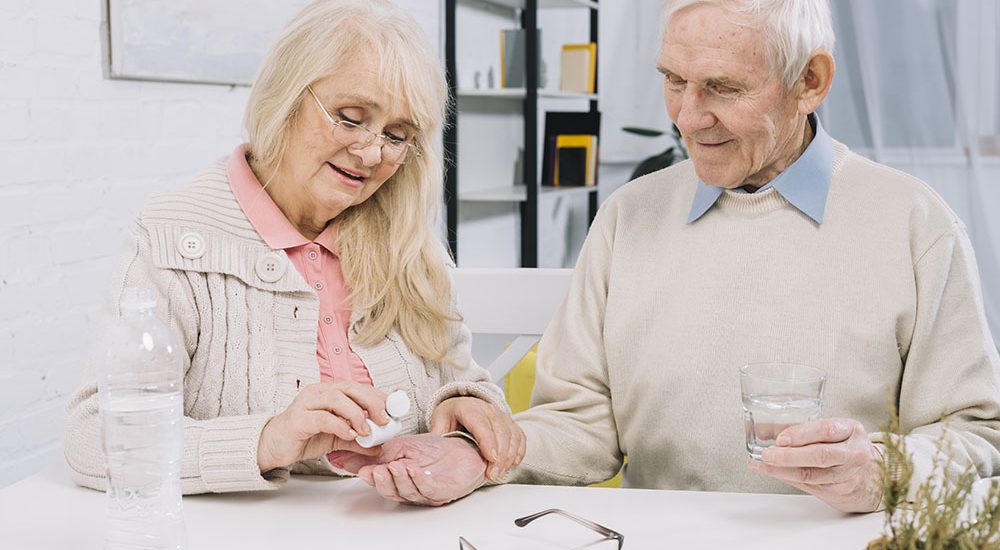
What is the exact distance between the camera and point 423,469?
4.16 feet

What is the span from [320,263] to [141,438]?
1.53 ft

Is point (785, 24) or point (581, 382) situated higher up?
point (785, 24)

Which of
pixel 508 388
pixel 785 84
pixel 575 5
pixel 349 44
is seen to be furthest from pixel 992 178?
pixel 349 44

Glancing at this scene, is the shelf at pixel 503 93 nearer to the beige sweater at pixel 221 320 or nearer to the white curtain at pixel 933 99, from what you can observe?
the white curtain at pixel 933 99

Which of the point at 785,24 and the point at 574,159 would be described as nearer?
the point at 785,24

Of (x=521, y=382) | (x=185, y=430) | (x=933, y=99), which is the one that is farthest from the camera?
(x=933, y=99)

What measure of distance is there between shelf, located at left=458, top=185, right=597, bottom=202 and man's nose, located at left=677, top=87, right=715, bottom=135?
113 inches

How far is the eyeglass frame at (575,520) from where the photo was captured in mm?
1114

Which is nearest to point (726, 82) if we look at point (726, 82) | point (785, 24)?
point (726, 82)

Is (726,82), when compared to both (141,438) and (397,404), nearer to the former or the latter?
(397,404)

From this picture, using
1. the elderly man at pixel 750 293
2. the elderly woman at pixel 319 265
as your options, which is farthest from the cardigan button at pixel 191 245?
the elderly man at pixel 750 293

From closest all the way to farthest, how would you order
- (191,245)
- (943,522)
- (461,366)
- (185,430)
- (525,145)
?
(943,522) → (185,430) → (191,245) → (461,366) → (525,145)

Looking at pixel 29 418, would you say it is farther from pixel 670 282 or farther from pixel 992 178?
pixel 992 178

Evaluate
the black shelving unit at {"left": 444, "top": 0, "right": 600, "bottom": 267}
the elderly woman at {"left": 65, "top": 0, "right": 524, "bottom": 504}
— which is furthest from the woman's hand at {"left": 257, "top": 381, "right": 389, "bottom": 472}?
the black shelving unit at {"left": 444, "top": 0, "right": 600, "bottom": 267}
